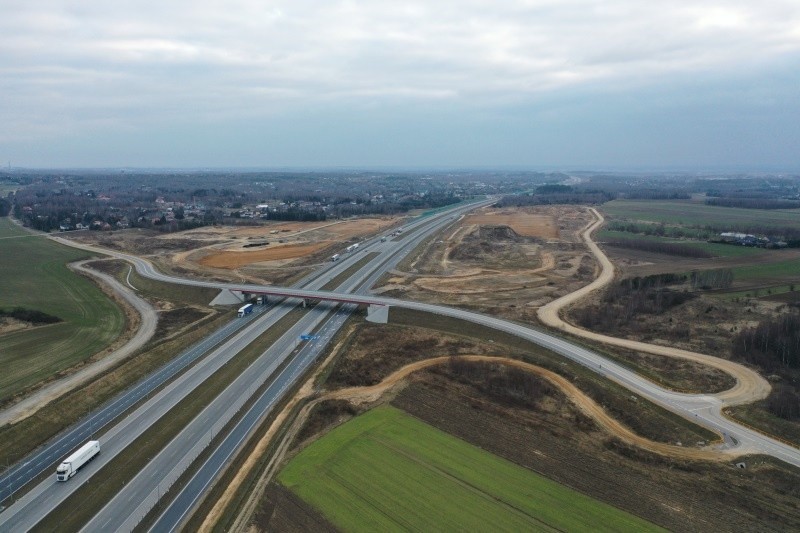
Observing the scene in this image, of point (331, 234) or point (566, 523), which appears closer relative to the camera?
point (566, 523)

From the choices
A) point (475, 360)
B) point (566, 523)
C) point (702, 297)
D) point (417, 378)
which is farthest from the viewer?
point (702, 297)

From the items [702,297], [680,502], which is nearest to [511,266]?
[702,297]

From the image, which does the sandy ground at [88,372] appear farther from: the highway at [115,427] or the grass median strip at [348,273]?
the grass median strip at [348,273]

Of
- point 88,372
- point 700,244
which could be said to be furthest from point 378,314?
point 700,244

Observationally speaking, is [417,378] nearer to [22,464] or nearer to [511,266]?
[22,464]

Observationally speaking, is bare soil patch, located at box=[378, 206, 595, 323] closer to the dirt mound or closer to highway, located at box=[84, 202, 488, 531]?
the dirt mound

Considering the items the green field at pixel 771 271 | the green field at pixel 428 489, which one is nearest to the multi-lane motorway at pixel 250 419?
the green field at pixel 428 489

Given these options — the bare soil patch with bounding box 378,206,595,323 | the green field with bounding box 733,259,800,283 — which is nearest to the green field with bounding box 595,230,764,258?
the bare soil patch with bounding box 378,206,595,323
